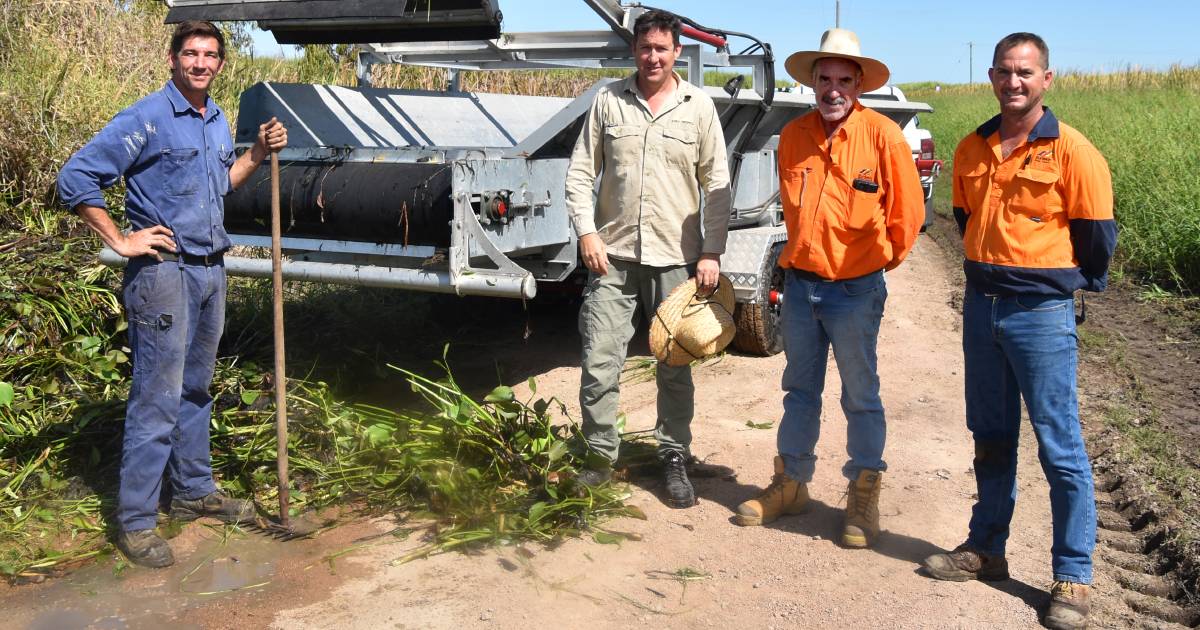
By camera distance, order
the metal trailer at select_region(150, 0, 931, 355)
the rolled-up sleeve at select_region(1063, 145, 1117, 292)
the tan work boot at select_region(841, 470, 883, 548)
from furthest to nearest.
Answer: the metal trailer at select_region(150, 0, 931, 355)
the tan work boot at select_region(841, 470, 883, 548)
the rolled-up sleeve at select_region(1063, 145, 1117, 292)

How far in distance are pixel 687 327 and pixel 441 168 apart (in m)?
1.47

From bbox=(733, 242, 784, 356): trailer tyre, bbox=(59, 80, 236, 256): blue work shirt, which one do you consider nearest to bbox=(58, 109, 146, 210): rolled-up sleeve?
bbox=(59, 80, 236, 256): blue work shirt

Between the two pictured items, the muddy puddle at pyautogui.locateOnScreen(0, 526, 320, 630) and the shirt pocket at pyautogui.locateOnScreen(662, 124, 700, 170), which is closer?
the muddy puddle at pyautogui.locateOnScreen(0, 526, 320, 630)

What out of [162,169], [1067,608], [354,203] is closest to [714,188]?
[354,203]

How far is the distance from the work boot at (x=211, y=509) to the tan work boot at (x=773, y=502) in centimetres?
204

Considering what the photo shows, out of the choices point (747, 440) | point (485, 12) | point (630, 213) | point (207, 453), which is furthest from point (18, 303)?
point (747, 440)

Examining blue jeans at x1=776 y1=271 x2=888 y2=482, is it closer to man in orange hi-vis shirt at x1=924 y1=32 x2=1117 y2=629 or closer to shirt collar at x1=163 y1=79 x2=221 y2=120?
man in orange hi-vis shirt at x1=924 y1=32 x2=1117 y2=629

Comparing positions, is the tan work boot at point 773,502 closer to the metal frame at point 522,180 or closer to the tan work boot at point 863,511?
the tan work boot at point 863,511

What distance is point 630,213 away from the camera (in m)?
4.39

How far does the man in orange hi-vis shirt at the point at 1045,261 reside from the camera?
11.3 feet

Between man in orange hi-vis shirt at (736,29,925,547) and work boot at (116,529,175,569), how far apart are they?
2491mm

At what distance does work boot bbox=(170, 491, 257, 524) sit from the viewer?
4.33m

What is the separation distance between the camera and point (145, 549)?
3.95 m

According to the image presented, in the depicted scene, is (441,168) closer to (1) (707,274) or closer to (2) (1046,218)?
(1) (707,274)
